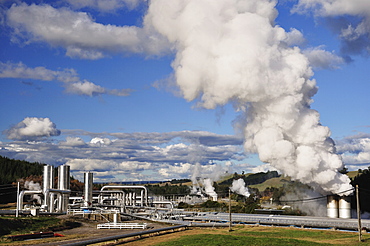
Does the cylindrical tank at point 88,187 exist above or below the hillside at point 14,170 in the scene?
below

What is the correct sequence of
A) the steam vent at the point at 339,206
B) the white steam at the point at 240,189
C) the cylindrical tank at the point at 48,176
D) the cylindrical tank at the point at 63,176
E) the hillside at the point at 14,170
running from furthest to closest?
the hillside at the point at 14,170
the white steam at the point at 240,189
the cylindrical tank at the point at 48,176
the cylindrical tank at the point at 63,176
the steam vent at the point at 339,206

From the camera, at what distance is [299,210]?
87.1m

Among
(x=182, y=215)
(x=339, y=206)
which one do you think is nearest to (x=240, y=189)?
(x=182, y=215)

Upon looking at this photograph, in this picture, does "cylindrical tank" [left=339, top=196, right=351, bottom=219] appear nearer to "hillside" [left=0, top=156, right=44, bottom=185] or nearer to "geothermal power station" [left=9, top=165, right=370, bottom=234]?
"geothermal power station" [left=9, top=165, right=370, bottom=234]

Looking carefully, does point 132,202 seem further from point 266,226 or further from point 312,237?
point 312,237

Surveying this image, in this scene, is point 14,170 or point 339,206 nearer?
point 339,206

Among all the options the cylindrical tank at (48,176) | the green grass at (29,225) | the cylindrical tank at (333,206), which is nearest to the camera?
the green grass at (29,225)

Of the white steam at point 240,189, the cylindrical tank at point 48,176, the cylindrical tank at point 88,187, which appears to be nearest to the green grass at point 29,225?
the cylindrical tank at point 88,187

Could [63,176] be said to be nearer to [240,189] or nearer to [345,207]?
[345,207]

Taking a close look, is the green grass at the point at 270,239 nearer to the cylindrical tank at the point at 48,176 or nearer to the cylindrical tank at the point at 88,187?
the cylindrical tank at the point at 88,187

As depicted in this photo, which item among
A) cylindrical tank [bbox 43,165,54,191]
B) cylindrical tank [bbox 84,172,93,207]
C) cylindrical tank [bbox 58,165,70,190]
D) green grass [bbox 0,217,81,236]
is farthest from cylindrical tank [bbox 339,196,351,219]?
cylindrical tank [bbox 43,165,54,191]

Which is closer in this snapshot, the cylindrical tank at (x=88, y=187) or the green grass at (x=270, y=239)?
the green grass at (x=270, y=239)

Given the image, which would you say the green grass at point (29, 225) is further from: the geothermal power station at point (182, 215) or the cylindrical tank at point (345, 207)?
the cylindrical tank at point (345, 207)

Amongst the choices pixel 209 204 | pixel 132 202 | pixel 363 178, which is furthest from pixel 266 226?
pixel 132 202
